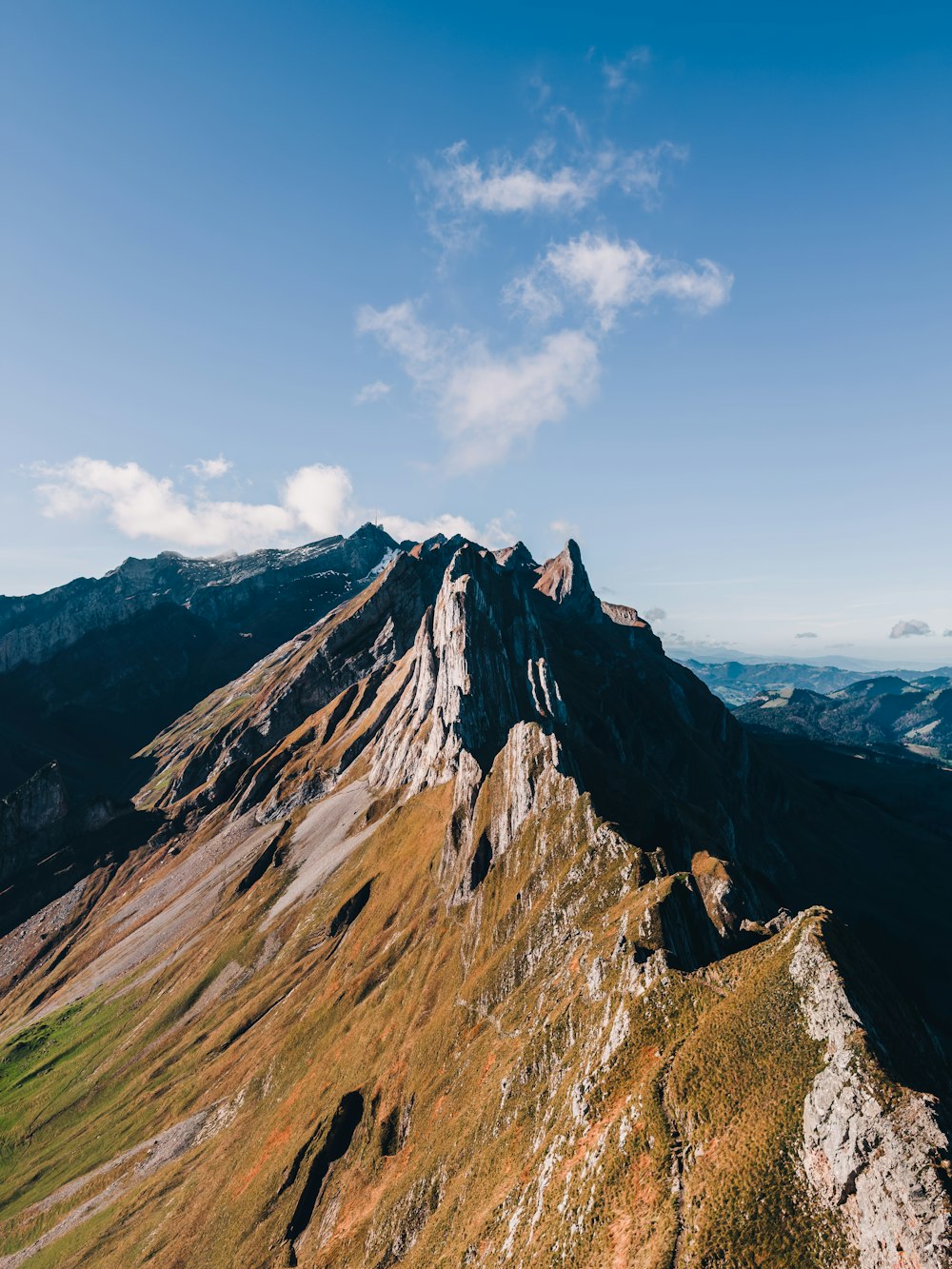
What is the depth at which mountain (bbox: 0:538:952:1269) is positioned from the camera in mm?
35125

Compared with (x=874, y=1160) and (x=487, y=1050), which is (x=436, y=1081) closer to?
(x=487, y=1050)

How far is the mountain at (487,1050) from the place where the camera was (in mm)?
35125

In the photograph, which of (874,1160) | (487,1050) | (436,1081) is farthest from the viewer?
(436,1081)

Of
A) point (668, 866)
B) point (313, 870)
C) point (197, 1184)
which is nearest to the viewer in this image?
→ point (668, 866)

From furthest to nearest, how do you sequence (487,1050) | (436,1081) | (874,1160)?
1. (436,1081)
2. (487,1050)
3. (874,1160)

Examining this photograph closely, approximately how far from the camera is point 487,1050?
74062 mm

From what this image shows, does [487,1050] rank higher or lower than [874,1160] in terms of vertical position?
lower

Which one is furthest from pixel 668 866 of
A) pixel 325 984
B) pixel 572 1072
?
pixel 325 984

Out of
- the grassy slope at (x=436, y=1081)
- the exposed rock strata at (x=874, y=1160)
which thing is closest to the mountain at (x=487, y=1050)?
the exposed rock strata at (x=874, y=1160)

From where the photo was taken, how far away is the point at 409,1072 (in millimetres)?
86625

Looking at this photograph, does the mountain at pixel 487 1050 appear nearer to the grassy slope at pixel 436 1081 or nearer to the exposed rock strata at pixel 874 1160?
the exposed rock strata at pixel 874 1160

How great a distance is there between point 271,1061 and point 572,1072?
8739cm

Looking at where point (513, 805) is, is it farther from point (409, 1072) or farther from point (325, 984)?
point (325, 984)

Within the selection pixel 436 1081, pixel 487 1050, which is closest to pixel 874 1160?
pixel 487 1050
